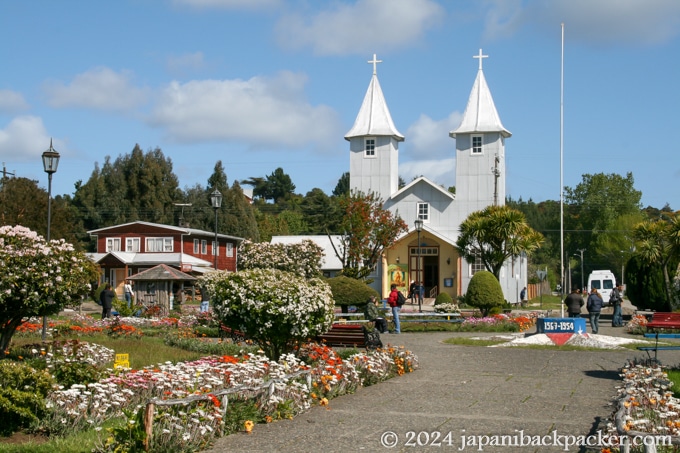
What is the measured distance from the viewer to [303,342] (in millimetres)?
16188

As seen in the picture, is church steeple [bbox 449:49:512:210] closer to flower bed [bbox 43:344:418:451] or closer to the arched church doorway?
the arched church doorway

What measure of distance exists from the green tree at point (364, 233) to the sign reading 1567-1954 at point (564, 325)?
25.1 meters

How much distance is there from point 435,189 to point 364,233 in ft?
28.9

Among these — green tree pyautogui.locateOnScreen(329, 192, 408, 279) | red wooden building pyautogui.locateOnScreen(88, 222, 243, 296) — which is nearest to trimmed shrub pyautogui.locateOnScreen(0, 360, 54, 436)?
green tree pyautogui.locateOnScreen(329, 192, 408, 279)

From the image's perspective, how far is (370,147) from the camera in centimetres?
5603

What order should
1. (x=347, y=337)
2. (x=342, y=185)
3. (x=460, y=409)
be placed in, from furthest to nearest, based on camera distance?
(x=342, y=185) < (x=347, y=337) < (x=460, y=409)

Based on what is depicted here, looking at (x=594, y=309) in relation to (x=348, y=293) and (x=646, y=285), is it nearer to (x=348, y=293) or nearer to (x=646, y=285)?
(x=348, y=293)

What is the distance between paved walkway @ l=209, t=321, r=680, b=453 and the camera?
9492 millimetres

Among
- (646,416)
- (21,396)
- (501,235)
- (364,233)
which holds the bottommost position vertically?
(646,416)

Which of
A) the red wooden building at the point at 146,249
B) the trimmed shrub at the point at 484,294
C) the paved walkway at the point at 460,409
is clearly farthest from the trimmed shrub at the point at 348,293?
the red wooden building at the point at 146,249

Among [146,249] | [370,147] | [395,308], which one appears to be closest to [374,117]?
[370,147]

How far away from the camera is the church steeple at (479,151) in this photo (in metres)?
54.0

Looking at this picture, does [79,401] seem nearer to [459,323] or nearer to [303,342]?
[303,342]

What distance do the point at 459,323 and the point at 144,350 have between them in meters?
14.5
